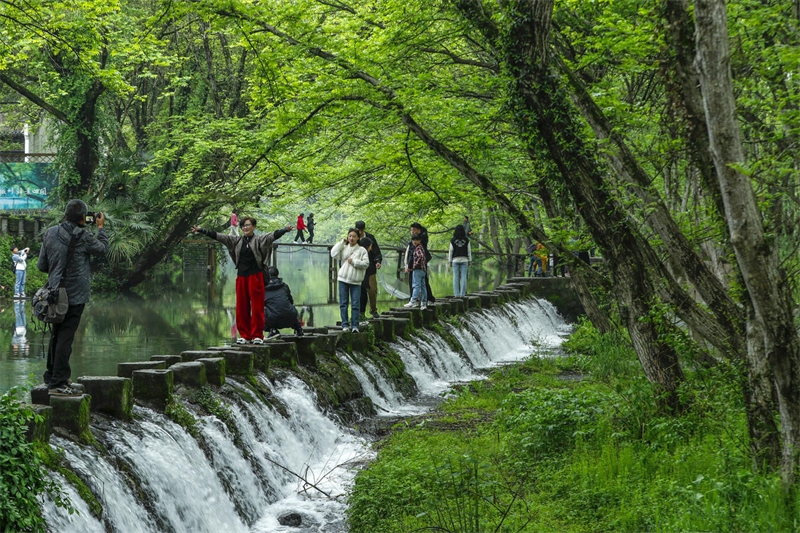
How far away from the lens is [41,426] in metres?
6.77

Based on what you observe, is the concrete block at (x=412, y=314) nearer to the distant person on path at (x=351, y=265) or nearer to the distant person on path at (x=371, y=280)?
the distant person on path at (x=371, y=280)

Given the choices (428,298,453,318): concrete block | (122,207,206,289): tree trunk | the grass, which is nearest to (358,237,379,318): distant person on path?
(428,298,453,318): concrete block

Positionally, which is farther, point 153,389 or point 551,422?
point 551,422

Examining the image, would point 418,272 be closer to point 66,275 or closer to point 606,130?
point 606,130

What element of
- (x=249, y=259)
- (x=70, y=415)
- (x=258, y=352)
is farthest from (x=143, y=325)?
(x=70, y=415)

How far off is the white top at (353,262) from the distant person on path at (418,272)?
317 cm

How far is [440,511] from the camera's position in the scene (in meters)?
7.43

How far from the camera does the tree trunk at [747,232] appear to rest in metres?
5.83

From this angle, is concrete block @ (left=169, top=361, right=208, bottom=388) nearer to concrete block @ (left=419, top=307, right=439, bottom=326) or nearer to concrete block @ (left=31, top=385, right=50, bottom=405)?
concrete block @ (left=31, top=385, right=50, bottom=405)

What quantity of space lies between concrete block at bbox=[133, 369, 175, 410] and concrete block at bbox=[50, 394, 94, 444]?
160 centimetres

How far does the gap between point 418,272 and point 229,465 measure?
31.3ft

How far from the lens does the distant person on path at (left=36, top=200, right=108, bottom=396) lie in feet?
25.1

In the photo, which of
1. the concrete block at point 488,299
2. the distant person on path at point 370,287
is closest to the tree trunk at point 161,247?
the concrete block at point 488,299

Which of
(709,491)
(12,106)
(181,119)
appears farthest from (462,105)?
(12,106)
